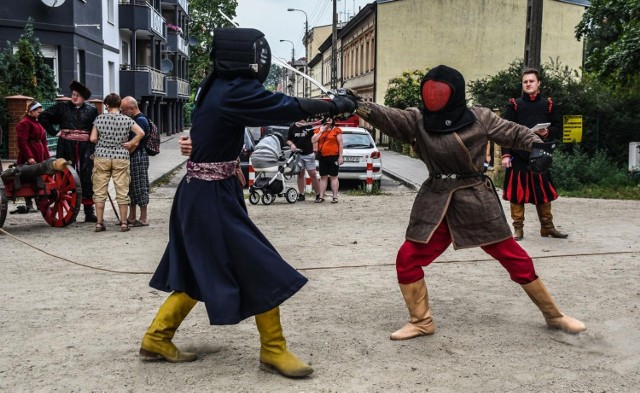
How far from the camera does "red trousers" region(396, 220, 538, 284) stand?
Answer: 522cm

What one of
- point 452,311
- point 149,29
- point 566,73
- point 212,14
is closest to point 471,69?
point 149,29

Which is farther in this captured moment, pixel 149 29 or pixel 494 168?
pixel 149 29

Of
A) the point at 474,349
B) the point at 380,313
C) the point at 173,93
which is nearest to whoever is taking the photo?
the point at 474,349

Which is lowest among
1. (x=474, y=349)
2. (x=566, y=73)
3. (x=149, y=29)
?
(x=474, y=349)

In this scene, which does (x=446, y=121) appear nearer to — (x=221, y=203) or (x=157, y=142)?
(x=221, y=203)

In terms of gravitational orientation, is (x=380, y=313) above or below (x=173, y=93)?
below

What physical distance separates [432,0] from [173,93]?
1714 cm

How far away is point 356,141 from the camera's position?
17656 mm

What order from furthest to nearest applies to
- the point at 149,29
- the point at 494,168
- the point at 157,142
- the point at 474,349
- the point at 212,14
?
the point at 212,14 < the point at 149,29 < the point at 494,168 < the point at 157,142 < the point at 474,349

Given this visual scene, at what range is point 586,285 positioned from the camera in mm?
6840

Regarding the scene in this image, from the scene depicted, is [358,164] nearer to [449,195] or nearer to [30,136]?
[30,136]

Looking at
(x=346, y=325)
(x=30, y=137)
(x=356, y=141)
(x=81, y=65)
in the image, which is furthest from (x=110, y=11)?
(x=346, y=325)

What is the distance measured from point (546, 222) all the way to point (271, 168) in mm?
6649

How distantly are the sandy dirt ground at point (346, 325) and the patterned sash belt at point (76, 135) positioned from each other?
1734mm
